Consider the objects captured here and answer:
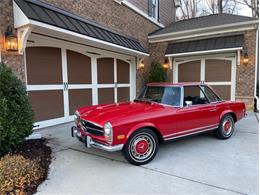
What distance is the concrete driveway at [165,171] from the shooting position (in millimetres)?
2900

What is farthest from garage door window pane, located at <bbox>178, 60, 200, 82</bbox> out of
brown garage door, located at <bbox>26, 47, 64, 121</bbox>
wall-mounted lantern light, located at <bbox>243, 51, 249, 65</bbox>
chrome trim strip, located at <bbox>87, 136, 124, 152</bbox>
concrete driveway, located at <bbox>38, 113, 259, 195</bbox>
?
chrome trim strip, located at <bbox>87, 136, 124, 152</bbox>

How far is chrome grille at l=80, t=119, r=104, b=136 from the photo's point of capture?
346 cm

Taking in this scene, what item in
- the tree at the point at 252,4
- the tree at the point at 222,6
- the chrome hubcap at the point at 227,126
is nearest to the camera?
the chrome hubcap at the point at 227,126

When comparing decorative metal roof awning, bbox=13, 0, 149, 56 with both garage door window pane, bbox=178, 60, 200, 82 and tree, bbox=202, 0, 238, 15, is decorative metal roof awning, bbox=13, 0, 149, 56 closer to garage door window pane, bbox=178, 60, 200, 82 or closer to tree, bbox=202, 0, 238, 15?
garage door window pane, bbox=178, 60, 200, 82

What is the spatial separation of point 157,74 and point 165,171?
7.07 m

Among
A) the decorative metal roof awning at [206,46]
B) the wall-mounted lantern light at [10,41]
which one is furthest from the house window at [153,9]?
the wall-mounted lantern light at [10,41]

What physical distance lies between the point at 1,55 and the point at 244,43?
348 inches

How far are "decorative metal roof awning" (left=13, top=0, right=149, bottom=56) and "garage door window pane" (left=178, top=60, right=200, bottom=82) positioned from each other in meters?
4.11

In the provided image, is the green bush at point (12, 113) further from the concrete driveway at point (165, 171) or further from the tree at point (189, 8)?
the tree at point (189, 8)

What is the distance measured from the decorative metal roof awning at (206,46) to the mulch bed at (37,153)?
7242 mm

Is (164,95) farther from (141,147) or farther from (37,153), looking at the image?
(37,153)

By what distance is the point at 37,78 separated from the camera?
5777mm

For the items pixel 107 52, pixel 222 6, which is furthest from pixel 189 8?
pixel 107 52

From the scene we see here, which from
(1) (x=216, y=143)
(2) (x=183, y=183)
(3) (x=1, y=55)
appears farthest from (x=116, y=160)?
(3) (x=1, y=55)
